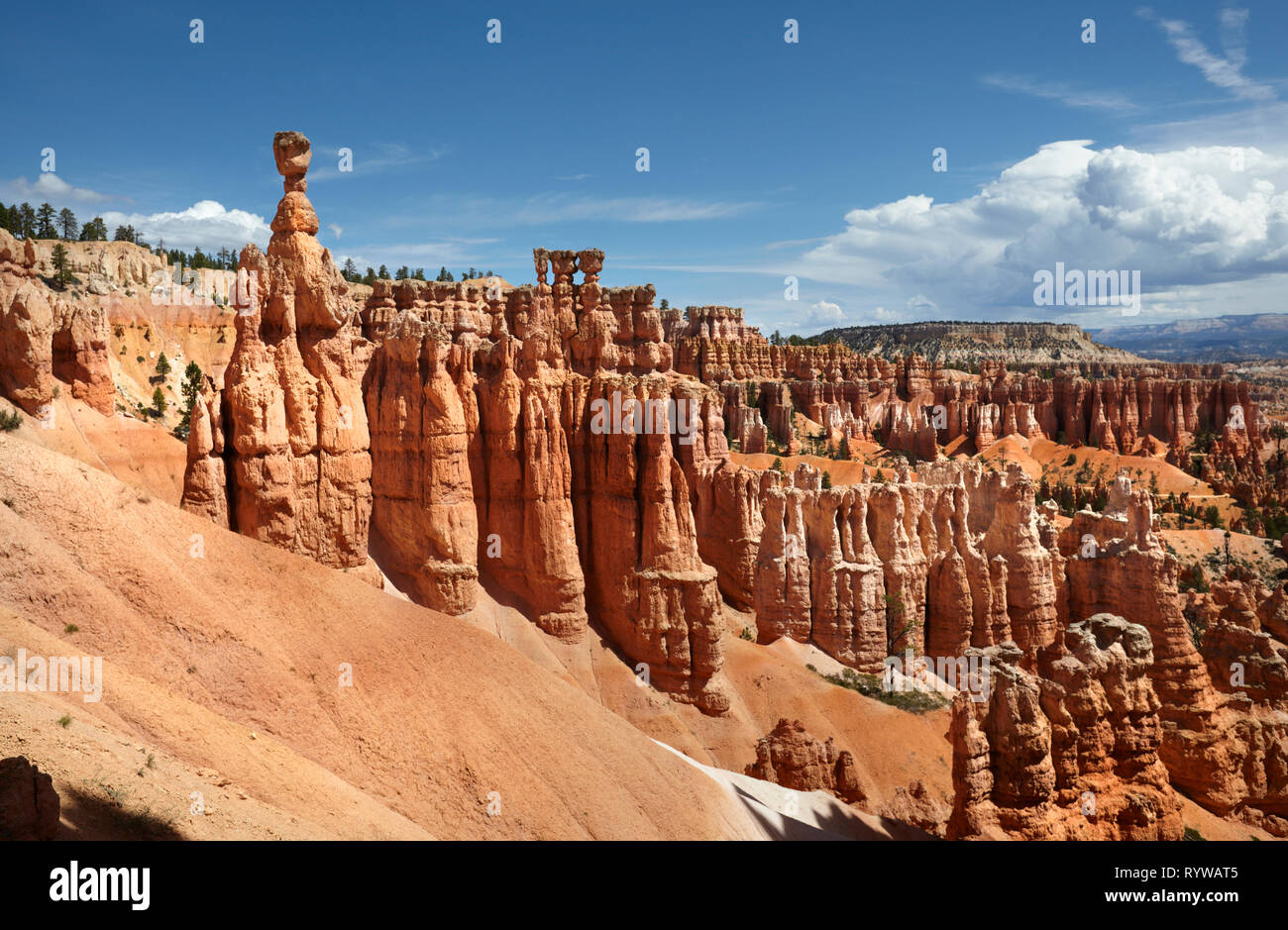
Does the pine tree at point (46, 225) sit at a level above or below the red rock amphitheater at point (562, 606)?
above

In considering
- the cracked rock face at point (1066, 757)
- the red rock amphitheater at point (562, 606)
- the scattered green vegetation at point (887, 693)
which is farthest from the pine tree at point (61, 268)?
the cracked rock face at point (1066, 757)

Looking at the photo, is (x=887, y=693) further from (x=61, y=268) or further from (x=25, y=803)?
(x=61, y=268)

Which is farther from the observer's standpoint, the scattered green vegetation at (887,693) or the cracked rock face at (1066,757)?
the scattered green vegetation at (887,693)

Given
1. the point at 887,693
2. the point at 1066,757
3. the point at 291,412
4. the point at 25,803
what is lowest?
the point at 887,693

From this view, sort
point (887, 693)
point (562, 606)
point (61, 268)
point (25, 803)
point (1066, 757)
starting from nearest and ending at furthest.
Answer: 1. point (25, 803)
2. point (1066, 757)
3. point (562, 606)
4. point (887, 693)
5. point (61, 268)

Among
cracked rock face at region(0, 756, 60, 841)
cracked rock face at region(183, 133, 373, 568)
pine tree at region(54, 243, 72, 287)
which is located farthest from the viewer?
pine tree at region(54, 243, 72, 287)

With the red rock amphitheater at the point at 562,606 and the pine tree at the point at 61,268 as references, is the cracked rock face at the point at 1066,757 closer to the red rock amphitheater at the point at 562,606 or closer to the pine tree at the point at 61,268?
the red rock amphitheater at the point at 562,606

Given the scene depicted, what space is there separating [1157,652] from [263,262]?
31173 millimetres

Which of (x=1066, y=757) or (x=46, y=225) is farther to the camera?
(x=46, y=225)

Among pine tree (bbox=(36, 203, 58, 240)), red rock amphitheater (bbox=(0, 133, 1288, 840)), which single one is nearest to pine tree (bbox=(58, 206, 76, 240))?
pine tree (bbox=(36, 203, 58, 240))

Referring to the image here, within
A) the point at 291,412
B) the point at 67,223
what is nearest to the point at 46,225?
the point at 67,223

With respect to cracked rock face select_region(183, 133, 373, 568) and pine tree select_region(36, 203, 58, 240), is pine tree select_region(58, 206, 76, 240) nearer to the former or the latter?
pine tree select_region(36, 203, 58, 240)

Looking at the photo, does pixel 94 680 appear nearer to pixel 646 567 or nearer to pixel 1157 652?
pixel 646 567
